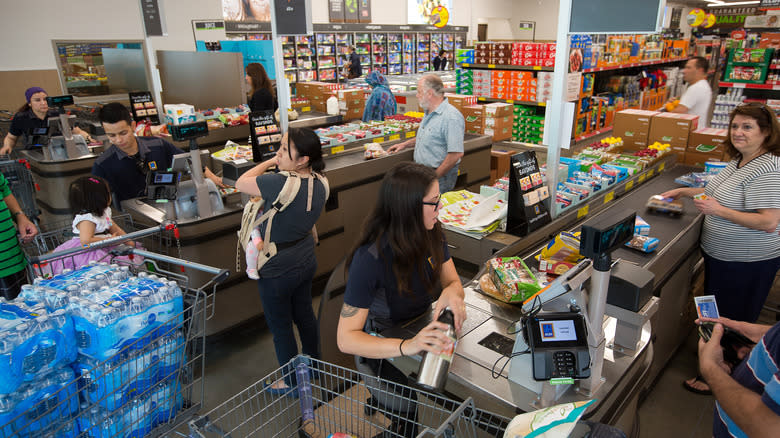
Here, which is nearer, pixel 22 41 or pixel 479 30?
pixel 22 41

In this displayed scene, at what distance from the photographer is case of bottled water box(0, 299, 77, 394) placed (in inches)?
48.8

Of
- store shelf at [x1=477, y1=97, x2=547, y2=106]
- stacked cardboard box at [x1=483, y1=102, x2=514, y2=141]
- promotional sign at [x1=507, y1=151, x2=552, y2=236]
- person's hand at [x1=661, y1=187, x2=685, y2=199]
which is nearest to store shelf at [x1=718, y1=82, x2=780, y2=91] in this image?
store shelf at [x1=477, y1=97, x2=547, y2=106]

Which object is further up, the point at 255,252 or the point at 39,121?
the point at 39,121

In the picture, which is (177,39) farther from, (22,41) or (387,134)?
(387,134)

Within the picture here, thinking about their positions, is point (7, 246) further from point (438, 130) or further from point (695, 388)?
point (695, 388)

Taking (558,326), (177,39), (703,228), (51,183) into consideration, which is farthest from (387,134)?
(177,39)

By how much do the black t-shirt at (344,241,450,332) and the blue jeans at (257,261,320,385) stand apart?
961mm

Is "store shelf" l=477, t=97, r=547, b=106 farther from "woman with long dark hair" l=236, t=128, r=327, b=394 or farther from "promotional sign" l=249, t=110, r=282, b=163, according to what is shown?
"woman with long dark hair" l=236, t=128, r=327, b=394

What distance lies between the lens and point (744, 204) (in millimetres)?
2795

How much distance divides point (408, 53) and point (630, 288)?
1518 centimetres

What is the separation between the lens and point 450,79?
11969 mm

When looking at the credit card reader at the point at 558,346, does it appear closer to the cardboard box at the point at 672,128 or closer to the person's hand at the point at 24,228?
the person's hand at the point at 24,228

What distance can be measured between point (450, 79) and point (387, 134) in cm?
712

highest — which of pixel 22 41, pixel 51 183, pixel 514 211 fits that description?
pixel 22 41
